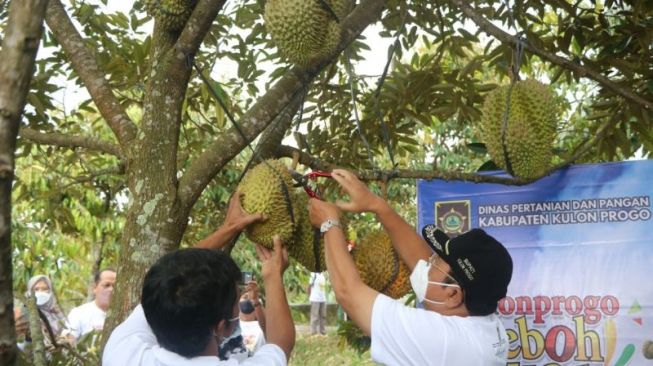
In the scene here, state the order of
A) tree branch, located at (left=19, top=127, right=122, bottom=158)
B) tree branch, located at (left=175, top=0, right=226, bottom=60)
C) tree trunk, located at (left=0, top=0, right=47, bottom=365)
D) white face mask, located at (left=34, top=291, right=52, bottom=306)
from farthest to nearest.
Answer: white face mask, located at (left=34, top=291, right=52, bottom=306), tree branch, located at (left=19, top=127, right=122, bottom=158), tree branch, located at (left=175, top=0, right=226, bottom=60), tree trunk, located at (left=0, top=0, right=47, bottom=365)

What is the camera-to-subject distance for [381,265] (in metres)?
2.09

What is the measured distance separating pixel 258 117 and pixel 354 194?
297 mm

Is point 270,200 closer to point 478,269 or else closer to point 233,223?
point 233,223

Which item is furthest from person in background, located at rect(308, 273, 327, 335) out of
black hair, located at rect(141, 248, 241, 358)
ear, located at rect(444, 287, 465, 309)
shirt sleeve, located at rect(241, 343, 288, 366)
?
black hair, located at rect(141, 248, 241, 358)

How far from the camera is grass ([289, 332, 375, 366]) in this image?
31.6 feet

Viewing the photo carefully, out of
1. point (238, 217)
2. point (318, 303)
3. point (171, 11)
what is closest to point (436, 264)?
point (238, 217)

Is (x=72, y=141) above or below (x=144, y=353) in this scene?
above

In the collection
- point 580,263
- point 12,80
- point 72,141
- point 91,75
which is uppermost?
point 91,75

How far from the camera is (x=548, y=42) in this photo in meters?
3.25

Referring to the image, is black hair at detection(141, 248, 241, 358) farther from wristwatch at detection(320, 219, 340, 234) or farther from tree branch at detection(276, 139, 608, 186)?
tree branch at detection(276, 139, 608, 186)

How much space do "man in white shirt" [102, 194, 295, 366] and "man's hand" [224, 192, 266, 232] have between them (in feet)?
0.59

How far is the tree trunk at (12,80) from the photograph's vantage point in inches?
35.6

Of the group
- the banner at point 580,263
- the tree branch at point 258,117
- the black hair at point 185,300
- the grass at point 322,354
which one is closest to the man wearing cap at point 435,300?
the tree branch at point 258,117

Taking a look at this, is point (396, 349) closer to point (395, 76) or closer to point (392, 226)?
point (392, 226)
